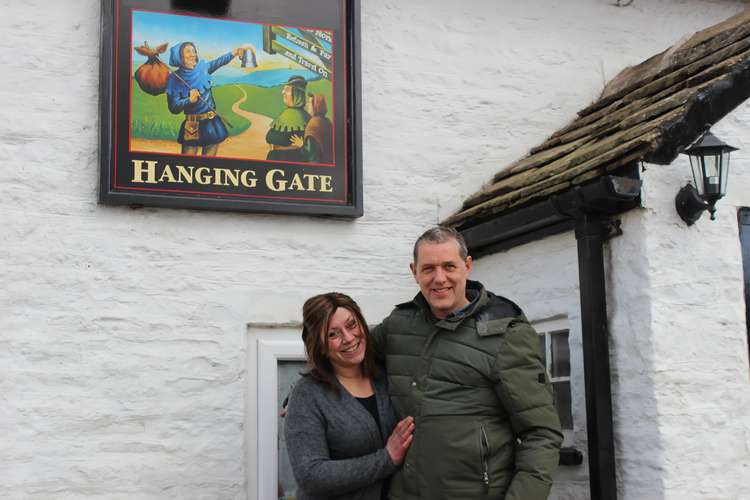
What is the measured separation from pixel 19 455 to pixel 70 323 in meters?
0.73

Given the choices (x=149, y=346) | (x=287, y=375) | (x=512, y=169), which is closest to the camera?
(x=149, y=346)

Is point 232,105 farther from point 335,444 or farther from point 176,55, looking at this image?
point 335,444

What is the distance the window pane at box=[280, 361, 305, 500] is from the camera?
225 inches

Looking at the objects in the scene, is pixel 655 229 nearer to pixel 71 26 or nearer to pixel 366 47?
pixel 366 47

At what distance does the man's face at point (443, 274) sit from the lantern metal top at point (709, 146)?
1333 millimetres

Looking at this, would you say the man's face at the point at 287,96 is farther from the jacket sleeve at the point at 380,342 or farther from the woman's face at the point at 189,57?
the jacket sleeve at the point at 380,342

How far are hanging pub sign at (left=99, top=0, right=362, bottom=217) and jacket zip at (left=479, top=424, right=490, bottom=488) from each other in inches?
91.3

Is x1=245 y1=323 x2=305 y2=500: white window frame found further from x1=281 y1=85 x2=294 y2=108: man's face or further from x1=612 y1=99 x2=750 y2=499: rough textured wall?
x1=612 y1=99 x2=750 y2=499: rough textured wall

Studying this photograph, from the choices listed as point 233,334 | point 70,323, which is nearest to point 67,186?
point 70,323

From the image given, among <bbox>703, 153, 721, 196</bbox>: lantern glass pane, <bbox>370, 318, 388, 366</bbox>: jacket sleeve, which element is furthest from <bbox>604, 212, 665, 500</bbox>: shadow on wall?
<bbox>370, 318, 388, 366</bbox>: jacket sleeve

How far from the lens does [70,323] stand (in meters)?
5.36

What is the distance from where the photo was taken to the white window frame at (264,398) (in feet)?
18.5

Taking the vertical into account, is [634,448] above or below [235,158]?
below

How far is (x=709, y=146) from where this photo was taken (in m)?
4.58
